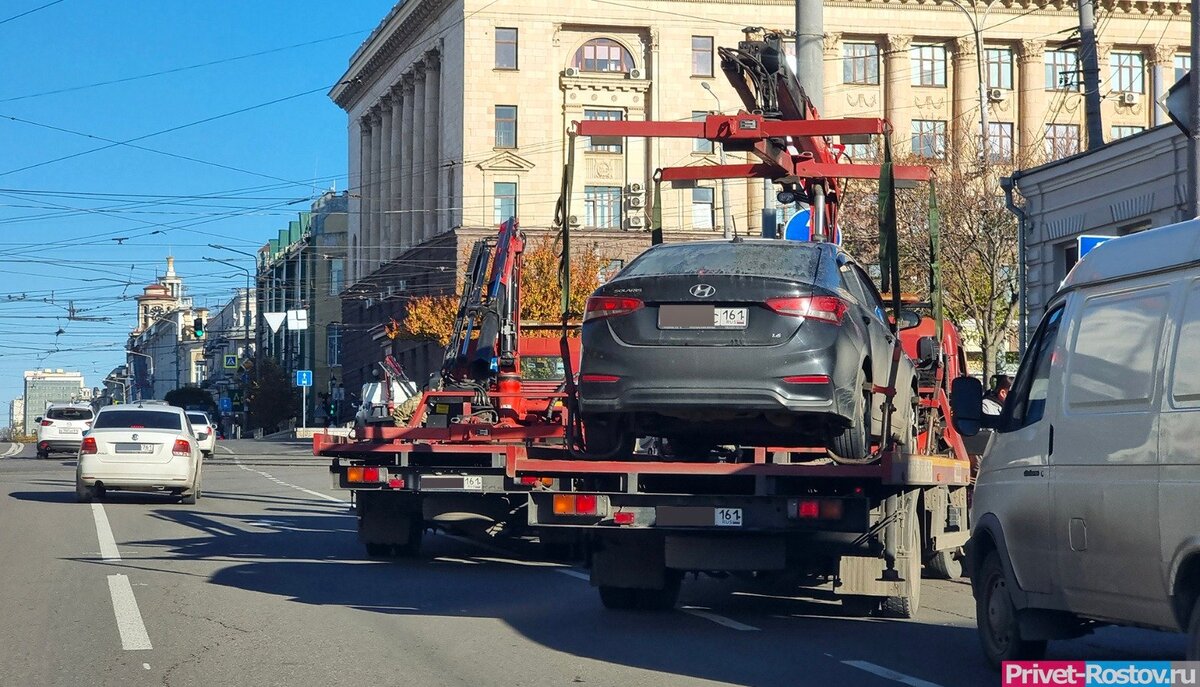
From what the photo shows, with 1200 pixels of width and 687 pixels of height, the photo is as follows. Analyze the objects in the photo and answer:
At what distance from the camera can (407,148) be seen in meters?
71.4

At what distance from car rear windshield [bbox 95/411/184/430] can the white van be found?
17.1 metres

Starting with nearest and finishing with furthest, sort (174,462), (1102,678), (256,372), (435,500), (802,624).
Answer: (1102,678), (802,624), (435,500), (174,462), (256,372)

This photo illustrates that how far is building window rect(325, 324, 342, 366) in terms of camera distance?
3625 inches

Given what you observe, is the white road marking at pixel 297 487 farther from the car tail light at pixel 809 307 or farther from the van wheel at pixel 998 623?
the van wheel at pixel 998 623

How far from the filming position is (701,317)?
32.6 ft

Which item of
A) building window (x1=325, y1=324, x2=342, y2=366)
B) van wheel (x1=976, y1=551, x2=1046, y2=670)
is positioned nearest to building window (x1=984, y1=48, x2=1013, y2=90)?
building window (x1=325, y1=324, x2=342, y2=366)

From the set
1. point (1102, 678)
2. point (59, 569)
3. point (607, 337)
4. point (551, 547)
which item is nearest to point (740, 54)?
point (551, 547)

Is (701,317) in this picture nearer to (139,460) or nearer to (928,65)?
(139,460)

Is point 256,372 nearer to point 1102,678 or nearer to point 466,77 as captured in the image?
point 466,77

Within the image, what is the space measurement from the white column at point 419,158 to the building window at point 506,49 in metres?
6.50

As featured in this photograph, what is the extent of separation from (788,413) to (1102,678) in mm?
2608

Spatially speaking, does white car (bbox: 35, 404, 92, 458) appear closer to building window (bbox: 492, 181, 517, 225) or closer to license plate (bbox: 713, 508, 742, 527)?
building window (bbox: 492, 181, 517, 225)

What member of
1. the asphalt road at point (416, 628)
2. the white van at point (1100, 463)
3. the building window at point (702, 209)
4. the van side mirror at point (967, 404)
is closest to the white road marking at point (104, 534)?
the asphalt road at point (416, 628)

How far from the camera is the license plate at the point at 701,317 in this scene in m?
9.88
